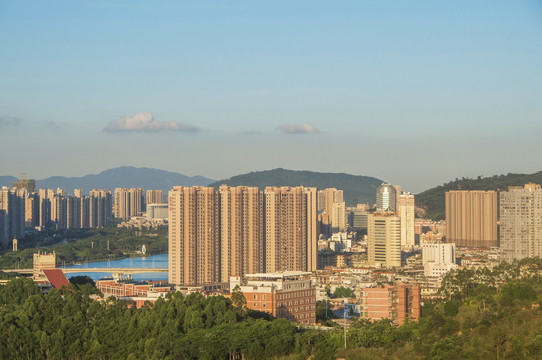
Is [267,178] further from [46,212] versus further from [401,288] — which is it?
[401,288]

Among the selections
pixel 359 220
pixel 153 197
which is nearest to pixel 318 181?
pixel 153 197

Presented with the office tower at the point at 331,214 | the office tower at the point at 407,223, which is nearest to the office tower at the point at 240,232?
the office tower at the point at 407,223

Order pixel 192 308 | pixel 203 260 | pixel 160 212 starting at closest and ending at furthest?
pixel 192 308 → pixel 203 260 → pixel 160 212

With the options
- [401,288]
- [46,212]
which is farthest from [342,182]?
[401,288]

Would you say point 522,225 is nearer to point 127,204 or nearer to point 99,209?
point 99,209

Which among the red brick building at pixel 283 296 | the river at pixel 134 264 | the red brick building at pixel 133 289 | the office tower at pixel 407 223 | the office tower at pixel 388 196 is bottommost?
the river at pixel 134 264

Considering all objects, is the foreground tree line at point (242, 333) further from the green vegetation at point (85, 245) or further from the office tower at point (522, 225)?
the green vegetation at point (85, 245)
